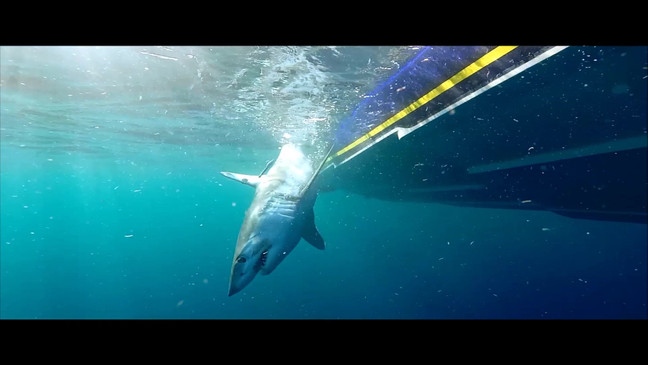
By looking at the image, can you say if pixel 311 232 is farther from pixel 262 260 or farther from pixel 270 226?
pixel 262 260

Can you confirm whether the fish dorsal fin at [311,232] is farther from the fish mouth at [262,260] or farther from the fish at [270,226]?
the fish mouth at [262,260]

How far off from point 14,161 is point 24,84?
83.3 feet

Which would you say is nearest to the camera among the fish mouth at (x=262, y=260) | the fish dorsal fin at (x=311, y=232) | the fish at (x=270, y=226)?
the fish at (x=270, y=226)

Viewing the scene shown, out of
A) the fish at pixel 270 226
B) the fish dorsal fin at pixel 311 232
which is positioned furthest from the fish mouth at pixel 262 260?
the fish dorsal fin at pixel 311 232

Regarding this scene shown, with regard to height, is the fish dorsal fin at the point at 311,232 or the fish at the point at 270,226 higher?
the fish at the point at 270,226

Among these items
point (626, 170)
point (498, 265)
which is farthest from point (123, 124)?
A: point (498, 265)

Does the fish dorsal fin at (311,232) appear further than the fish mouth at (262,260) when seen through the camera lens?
Yes

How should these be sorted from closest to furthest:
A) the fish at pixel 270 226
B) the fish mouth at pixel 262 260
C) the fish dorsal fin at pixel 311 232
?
1. the fish at pixel 270 226
2. the fish mouth at pixel 262 260
3. the fish dorsal fin at pixel 311 232

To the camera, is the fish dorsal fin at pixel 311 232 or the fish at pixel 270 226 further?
the fish dorsal fin at pixel 311 232

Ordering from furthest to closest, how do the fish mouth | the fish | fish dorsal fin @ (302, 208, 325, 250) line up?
fish dorsal fin @ (302, 208, 325, 250)
the fish mouth
the fish

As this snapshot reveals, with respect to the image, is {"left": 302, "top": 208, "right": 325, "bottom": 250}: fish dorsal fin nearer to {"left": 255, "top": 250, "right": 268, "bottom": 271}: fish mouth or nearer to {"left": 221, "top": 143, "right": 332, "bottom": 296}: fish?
{"left": 221, "top": 143, "right": 332, "bottom": 296}: fish

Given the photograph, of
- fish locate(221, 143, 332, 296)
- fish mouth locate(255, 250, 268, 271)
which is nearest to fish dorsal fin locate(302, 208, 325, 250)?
fish locate(221, 143, 332, 296)

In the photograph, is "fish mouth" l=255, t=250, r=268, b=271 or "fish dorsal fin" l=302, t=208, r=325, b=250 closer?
"fish mouth" l=255, t=250, r=268, b=271
